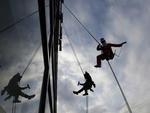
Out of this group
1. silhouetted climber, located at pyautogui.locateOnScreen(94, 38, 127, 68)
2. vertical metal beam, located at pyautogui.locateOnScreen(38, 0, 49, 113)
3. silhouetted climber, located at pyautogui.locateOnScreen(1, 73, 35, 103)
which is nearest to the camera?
silhouetted climber, located at pyautogui.locateOnScreen(1, 73, 35, 103)

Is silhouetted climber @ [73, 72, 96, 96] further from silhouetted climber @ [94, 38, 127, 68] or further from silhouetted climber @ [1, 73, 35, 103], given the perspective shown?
silhouetted climber @ [1, 73, 35, 103]

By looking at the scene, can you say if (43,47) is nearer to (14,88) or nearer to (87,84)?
(14,88)

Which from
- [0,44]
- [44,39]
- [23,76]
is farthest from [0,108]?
[44,39]

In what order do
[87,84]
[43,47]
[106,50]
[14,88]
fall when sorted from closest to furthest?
[14,88]
[43,47]
[106,50]
[87,84]

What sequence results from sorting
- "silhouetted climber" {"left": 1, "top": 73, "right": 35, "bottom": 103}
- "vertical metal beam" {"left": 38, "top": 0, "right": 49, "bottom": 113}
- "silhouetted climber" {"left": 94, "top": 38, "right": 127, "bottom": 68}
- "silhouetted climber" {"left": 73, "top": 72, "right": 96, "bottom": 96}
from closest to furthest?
"silhouetted climber" {"left": 1, "top": 73, "right": 35, "bottom": 103} < "vertical metal beam" {"left": 38, "top": 0, "right": 49, "bottom": 113} < "silhouetted climber" {"left": 94, "top": 38, "right": 127, "bottom": 68} < "silhouetted climber" {"left": 73, "top": 72, "right": 96, "bottom": 96}

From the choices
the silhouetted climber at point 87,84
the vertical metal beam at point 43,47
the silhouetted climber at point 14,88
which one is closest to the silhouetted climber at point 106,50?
the silhouetted climber at point 87,84

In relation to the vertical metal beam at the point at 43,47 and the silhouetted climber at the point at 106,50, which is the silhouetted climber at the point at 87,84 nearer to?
the silhouetted climber at the point at 106,50

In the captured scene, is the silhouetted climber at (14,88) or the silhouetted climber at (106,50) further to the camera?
the silhouetted climber at (106,50)

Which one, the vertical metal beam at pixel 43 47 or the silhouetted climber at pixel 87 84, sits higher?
the silhouetted climber at pixel 87 84

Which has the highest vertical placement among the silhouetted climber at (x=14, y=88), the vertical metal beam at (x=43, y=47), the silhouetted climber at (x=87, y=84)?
the silhouetted climber at (x=87, y=84)

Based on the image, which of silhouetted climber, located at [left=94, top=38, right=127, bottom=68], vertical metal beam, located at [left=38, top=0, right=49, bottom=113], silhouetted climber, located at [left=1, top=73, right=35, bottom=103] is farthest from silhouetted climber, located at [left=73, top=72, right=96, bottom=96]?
silhouetted climber, located at [left=1, top=73, right=35, bottom=103]

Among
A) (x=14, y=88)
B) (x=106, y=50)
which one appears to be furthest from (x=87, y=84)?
(x=14, y=88)

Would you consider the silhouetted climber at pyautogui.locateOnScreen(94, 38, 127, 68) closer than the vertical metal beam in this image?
No

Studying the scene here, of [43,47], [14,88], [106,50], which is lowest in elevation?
[14,88]
